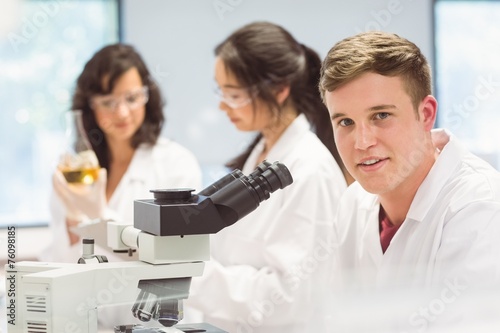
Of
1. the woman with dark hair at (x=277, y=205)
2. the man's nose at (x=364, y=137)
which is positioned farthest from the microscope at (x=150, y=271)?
the woman with dark hair at (x=277, y=205)

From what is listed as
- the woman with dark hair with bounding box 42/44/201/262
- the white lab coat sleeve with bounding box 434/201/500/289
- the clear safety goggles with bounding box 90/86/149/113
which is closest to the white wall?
the woman with dark hair with bounding box 42/44/201/262

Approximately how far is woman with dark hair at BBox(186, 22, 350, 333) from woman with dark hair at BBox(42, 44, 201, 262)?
0.60m

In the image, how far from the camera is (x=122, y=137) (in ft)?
9.91

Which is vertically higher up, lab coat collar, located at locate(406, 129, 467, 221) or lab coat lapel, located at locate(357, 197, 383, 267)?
lab coat collar, located at locate(406, 129, 467, 221)

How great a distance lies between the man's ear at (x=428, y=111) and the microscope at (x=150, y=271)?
0.47m

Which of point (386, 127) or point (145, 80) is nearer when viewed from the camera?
point (386, 127)

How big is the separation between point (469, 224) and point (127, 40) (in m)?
3.48

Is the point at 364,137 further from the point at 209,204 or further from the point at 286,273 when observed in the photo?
the point at 286,273

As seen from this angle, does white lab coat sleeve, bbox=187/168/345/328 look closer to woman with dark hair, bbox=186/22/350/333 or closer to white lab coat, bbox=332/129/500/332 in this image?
woman with dark hair, bbox=186/22/350/333

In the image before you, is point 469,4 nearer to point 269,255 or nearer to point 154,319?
point 269,255

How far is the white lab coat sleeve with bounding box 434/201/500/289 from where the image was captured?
1465mm

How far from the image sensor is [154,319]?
1385 mm

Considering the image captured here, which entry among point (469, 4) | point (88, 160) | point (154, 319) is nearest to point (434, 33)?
point (469, 4)

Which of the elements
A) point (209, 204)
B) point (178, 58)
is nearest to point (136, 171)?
point (209, 204)
